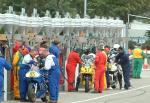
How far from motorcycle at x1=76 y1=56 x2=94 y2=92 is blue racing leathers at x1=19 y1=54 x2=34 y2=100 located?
402 cm

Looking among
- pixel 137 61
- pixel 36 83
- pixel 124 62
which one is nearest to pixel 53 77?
pixel 36 83

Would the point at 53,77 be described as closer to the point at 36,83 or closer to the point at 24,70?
the point at 36,83

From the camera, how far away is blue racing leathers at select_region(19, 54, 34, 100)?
60.3 ft

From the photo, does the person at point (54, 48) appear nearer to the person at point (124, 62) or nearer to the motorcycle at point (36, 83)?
the motorcycle at point (36, 83)

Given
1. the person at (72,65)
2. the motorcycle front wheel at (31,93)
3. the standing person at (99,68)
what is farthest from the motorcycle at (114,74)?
the motorcycle front wheel at (31,93)

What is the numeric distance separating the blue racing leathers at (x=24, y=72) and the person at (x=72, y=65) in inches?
163

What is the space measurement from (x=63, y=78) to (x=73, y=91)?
0.65 m

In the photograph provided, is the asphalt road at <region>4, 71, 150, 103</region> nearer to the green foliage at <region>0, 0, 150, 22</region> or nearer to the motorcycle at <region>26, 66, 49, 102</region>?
the motorcycle at <region>26, 66, 49, 102</region>

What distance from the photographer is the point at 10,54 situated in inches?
747

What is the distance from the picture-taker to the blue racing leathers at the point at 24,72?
1839 cm

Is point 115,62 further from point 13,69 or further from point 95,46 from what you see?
point 13,69

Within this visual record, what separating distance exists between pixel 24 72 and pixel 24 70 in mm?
60

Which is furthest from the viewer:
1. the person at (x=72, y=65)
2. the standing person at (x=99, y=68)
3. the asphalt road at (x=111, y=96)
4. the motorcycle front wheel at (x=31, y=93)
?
the person at (x=72, y=65)

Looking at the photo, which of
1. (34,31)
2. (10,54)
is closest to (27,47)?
(10,54)
